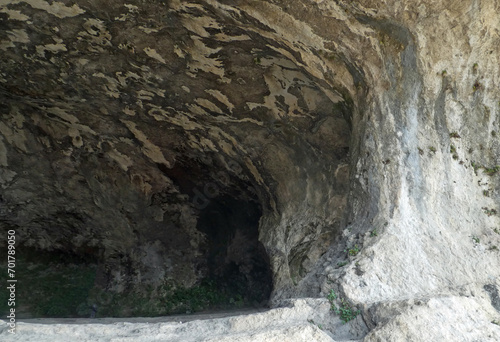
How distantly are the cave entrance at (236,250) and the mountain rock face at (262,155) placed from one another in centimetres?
3

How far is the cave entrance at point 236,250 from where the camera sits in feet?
17.6

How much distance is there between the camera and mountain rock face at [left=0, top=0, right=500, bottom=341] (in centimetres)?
277

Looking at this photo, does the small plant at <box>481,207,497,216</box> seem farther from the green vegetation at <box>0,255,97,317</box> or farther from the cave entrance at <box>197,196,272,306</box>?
the green vegetation at <box>0,255,97,317</box>

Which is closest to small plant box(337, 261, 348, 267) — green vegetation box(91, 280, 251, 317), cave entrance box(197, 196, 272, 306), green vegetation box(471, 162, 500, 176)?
green vegetation box(471, 162, 500, 176)

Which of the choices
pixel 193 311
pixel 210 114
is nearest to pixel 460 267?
pixel 210 114

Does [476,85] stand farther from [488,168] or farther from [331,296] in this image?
[331,296]

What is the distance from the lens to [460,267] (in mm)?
2660

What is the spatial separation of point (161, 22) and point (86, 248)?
161 inches

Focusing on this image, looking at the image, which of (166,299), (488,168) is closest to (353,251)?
(488,168)

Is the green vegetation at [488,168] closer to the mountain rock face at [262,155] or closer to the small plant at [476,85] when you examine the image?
the mountain rock face at [262,155]

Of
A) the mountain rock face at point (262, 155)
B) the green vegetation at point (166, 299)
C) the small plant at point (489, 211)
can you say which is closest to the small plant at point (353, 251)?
the mountain rock face at point (262, 155)

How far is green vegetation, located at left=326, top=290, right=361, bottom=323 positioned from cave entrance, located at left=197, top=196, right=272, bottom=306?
2454 millimetres

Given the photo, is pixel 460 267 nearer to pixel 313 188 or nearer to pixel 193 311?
pixel 313 188

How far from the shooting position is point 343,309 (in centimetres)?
241
